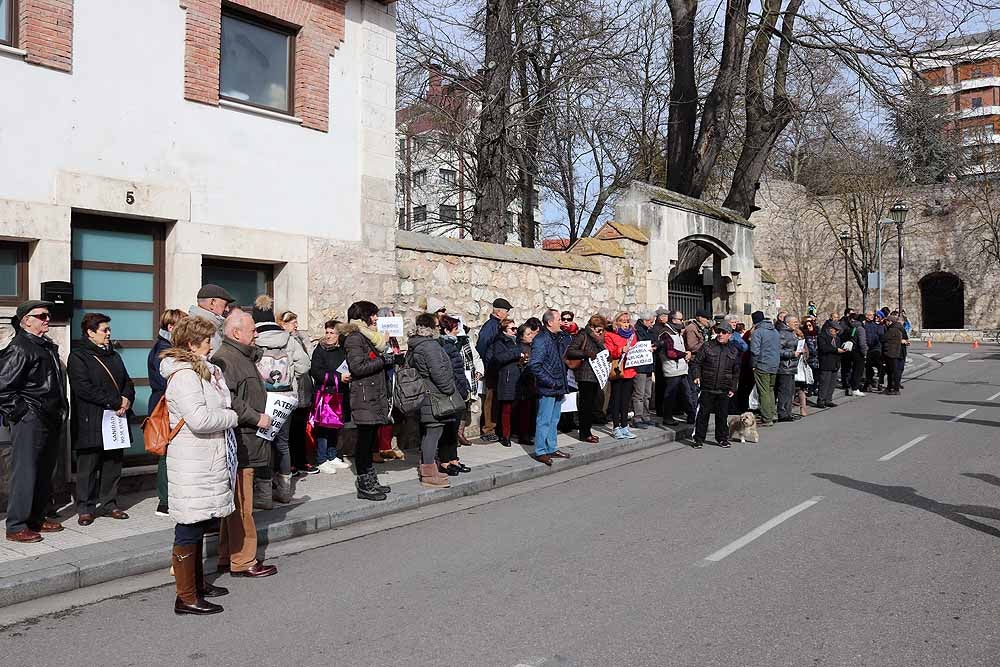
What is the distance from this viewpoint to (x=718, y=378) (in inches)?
453

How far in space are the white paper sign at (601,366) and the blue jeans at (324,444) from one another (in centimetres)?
364

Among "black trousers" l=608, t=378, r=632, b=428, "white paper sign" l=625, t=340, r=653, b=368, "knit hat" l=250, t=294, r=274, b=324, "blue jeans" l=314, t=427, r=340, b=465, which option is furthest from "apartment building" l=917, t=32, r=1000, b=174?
"knit hat" l=250, t=294, r=274, b=324

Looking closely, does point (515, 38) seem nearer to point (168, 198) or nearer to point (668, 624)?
point (168, 198)

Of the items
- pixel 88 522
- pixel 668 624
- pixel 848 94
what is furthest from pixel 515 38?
pixel 668 624

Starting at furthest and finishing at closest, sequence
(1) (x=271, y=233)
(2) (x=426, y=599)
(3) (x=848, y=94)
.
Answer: (3) (x=848, y=94) < (1) (x=271, y=233) < (2) (x=426, y=599)


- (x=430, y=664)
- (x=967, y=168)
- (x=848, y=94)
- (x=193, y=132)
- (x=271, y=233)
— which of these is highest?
(x=967, y=168)

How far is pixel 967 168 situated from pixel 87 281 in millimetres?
43649

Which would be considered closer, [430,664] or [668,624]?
[430,664]

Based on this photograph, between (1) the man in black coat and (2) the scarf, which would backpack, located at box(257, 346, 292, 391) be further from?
(1) the man in black coat

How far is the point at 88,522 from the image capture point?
6.95 metres

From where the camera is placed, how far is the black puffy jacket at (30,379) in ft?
21.2

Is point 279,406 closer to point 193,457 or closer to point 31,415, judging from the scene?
point 193,457

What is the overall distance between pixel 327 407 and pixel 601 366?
3.96 m

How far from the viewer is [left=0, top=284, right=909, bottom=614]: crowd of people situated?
16.7ft
